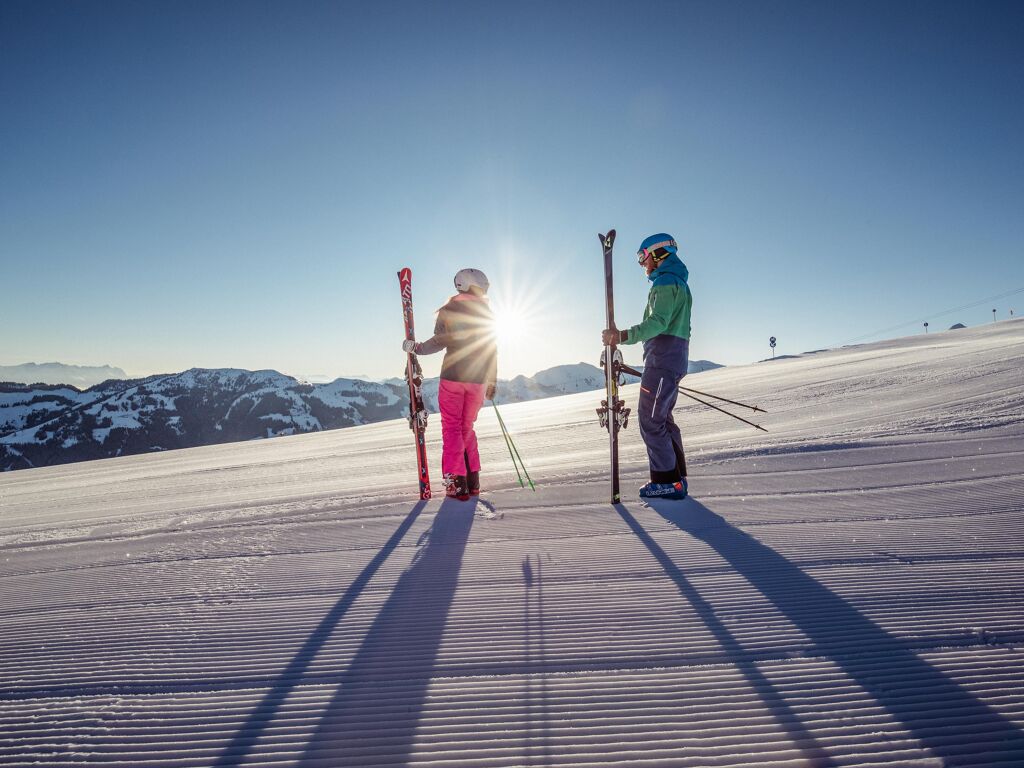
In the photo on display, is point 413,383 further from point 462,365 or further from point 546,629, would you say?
point 546,629

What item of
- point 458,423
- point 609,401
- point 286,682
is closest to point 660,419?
point 609,401

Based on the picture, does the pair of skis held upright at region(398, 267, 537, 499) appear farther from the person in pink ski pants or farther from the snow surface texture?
the snow surface texture

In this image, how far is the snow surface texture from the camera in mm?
1631

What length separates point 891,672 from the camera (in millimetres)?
1850

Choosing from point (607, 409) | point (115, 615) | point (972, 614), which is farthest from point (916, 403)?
point (115, 615)

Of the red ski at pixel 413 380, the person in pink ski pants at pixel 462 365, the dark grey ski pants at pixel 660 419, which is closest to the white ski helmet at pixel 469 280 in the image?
the person in pink ski pants at pixel 462 365

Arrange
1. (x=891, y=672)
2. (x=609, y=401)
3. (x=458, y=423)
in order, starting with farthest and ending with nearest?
(x=458, y=423) < (x=609, y=401) < (x=891, y=672)

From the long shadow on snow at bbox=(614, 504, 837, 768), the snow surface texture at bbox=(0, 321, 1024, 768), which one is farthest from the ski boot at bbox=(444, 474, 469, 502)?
the long shadow on snow at bbox=(614, 504, 837, 768)

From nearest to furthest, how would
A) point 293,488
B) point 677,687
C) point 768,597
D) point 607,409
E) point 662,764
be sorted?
point 662,764 → point 677,687 → point 768,597 → point 607,409 → point 293,488

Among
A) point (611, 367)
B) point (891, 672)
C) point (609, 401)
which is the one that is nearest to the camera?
point (891, 672)

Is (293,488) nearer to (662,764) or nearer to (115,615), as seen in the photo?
(115,615)

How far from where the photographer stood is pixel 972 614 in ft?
7.21

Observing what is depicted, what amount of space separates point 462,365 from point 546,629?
326cm

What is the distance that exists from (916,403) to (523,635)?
9005 mm
